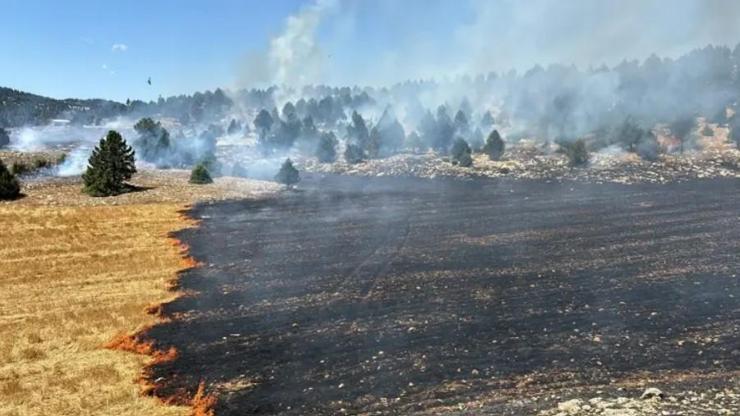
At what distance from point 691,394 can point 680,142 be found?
103318 mm

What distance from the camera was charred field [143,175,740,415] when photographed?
17375 mm

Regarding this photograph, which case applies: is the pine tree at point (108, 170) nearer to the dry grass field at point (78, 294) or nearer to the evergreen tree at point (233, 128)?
the dry grass field at point (78, 294)

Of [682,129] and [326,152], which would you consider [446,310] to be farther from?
[326,152]

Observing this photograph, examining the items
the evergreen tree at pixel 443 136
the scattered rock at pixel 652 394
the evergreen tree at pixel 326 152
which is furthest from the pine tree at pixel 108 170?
the evergreen tree at pixel 443 136

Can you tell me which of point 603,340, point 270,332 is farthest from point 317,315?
point 603,340

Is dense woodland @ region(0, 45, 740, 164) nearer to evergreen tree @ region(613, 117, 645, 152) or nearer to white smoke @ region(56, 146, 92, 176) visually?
evergreen tree @ region(613, 117, 645, 152)

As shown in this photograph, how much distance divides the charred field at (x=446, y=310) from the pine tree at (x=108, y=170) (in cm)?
1510

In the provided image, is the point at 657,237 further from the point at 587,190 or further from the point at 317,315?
the point at 587,190

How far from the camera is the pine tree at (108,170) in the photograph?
5625cm

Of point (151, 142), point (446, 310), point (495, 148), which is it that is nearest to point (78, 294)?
point (446, 310)

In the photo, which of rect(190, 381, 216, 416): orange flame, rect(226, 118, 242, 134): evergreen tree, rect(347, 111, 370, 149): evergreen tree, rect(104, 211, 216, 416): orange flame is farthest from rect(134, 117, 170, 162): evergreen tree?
rect(190, 381, 216, 416): orange flame

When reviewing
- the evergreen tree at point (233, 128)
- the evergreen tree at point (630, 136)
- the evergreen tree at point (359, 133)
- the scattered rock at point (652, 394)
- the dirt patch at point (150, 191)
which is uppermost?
the evergreen tree at point (233, 128)

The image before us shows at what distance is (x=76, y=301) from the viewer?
25.8 metres

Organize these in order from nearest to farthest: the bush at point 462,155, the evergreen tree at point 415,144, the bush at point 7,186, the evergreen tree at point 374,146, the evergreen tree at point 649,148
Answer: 1. the bush at point 7,186
2. the evergreen tree at point 649,148
3. the bush at point 462,155
4. the evergreen tree at point 374,146
5. the evergreen tree at point 415,144
